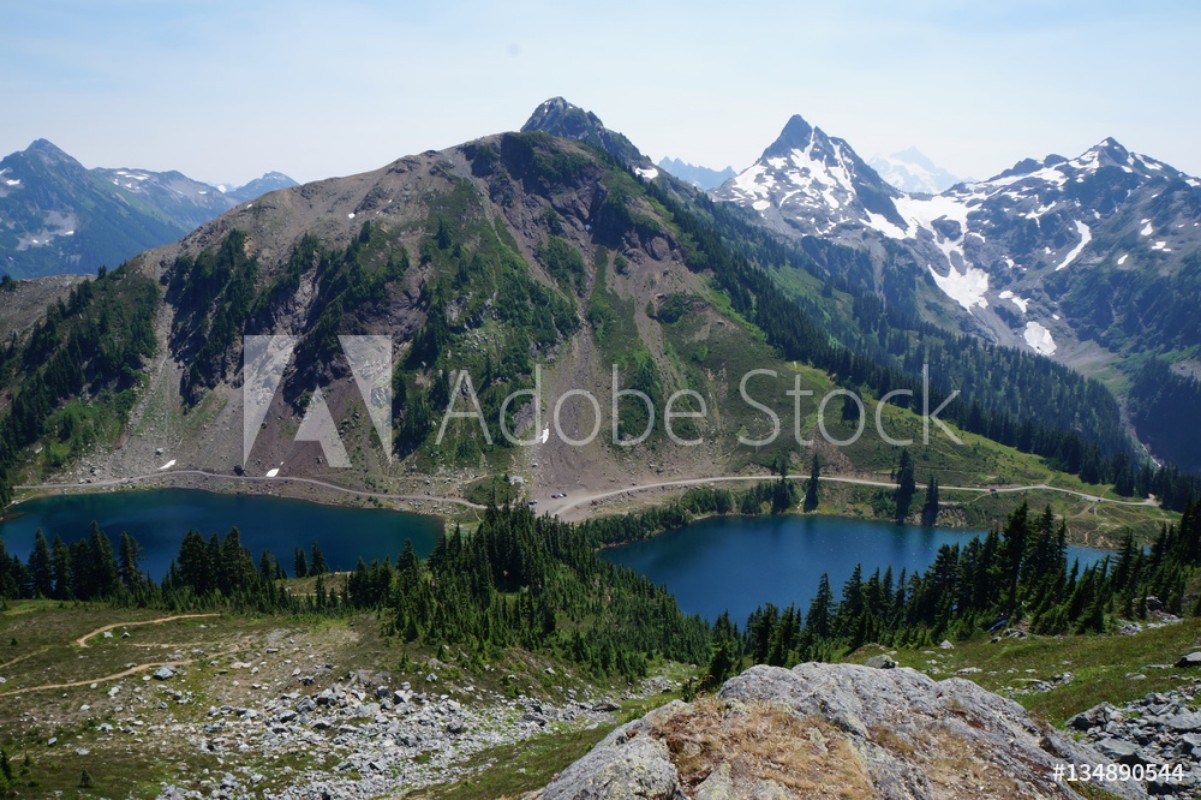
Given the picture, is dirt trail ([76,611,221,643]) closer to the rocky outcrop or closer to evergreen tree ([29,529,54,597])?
evergreen tree ([29,529,54,597])

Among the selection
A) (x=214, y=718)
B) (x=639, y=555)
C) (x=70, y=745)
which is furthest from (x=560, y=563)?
(x=70, y=745)

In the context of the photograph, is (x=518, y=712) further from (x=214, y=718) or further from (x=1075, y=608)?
(x=1075, y=608)

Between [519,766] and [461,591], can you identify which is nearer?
[519,766]

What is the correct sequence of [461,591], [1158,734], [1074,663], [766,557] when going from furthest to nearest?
[766,557] → [461,591] → [1074,663] → [1158,734]

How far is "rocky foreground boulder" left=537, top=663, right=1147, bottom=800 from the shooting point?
64.6 ft

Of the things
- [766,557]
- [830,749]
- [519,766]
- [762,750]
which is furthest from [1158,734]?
[766,557]

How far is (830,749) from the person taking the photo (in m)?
21.3

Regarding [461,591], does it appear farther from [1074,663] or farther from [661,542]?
[661,542]

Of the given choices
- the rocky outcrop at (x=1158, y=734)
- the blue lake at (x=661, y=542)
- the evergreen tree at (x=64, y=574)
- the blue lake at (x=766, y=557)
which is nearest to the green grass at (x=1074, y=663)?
the rocky outcrop at (x=1158, y=734)

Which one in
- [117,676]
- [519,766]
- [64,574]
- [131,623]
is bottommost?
[519,766]

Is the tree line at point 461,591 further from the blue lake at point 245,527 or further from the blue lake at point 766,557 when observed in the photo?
the blue lake at point 245,527

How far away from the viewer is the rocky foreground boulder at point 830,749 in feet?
64.6

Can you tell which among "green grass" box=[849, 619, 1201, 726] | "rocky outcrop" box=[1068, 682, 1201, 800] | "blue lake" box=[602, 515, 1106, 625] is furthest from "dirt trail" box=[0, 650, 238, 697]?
"blue lake" box=[602, 515, 1106, 625]

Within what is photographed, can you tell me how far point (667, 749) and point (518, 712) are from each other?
49870 millimetres
